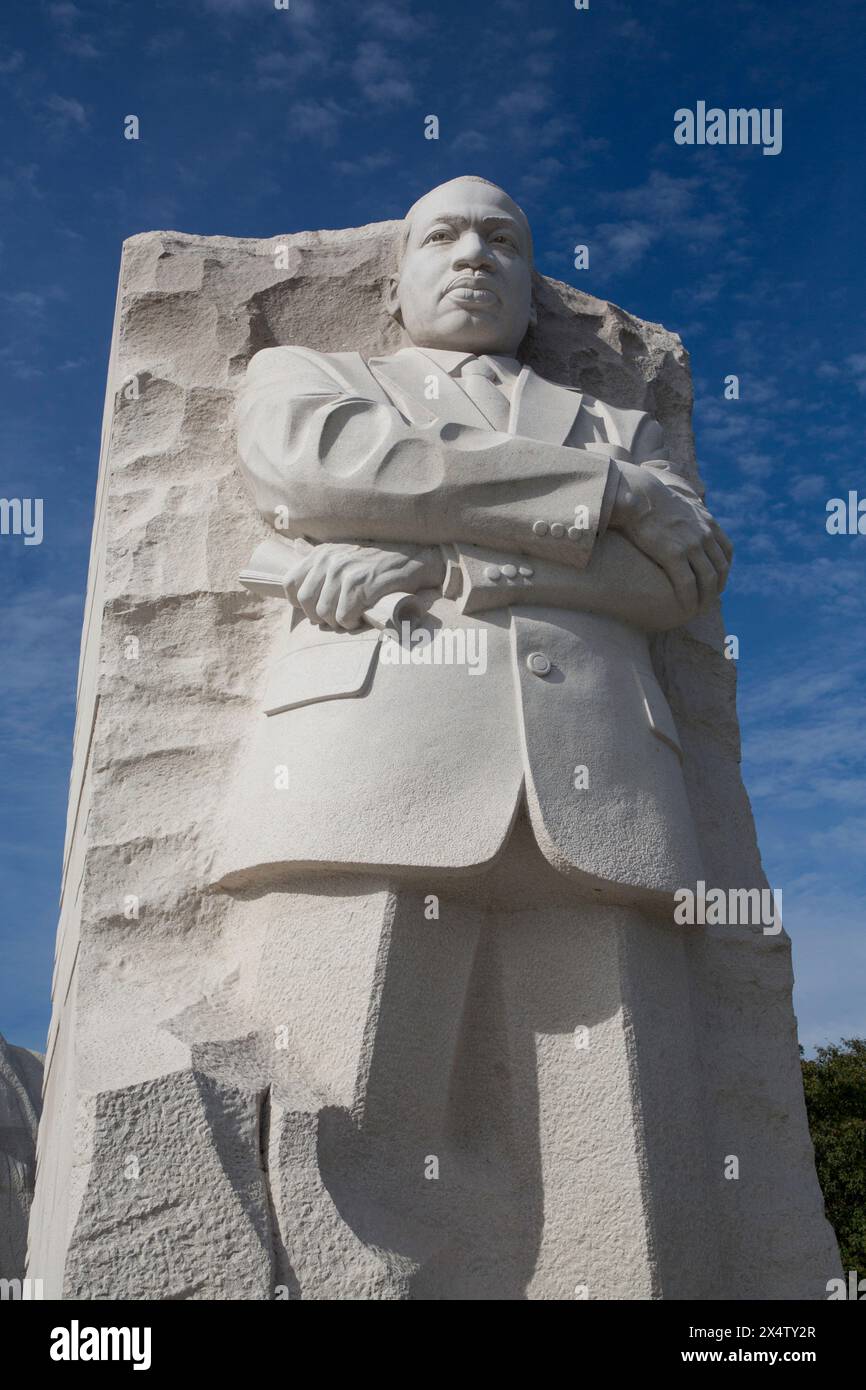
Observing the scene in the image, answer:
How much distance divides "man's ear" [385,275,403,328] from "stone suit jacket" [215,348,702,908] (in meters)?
0.73

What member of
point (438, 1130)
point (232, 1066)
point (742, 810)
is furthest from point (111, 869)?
point (742, 810)

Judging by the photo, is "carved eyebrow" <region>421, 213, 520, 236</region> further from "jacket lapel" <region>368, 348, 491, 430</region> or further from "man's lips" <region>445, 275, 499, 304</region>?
"jacket lapel" <region>368, 348, 491, 430</region>

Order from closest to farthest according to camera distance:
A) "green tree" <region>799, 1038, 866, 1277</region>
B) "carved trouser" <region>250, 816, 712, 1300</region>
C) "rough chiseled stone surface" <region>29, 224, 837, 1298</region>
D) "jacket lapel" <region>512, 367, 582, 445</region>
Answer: "rough chiseled stone surface" <region>29, 224, 837, 1298</region>, "carved trouser" <region>250, 816, 712, 1300</region>, "jacket lapel" <region>512, 367, 582, 445</region>, "green tree" <region>799, 1038, 866, 1277</region>

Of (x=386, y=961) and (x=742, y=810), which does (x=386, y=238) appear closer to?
(x=742, y=810)

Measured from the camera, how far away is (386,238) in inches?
203

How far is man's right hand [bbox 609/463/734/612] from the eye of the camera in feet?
13.4

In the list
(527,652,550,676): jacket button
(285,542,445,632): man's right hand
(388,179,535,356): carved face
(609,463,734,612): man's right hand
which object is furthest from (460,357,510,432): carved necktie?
(527,652,550,676): jacket button

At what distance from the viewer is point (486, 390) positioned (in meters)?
4.45

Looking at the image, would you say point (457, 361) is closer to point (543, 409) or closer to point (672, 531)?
point (543, 409)

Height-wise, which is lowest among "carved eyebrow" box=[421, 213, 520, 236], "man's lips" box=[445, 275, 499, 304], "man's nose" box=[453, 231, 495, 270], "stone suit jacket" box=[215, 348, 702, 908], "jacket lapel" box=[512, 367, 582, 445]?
"stone suit jacket" box=[215, 348, 702, 908]

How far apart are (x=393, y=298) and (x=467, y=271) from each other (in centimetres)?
45

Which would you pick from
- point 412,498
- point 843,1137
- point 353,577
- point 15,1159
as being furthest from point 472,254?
point 843,1137

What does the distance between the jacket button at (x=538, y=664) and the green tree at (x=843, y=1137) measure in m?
9.36

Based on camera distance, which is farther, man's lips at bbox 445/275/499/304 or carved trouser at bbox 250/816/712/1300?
man's lips at bbox 445/275/499/304
